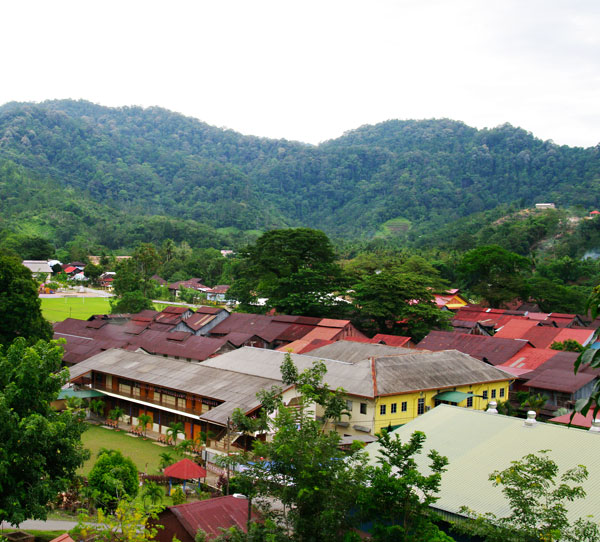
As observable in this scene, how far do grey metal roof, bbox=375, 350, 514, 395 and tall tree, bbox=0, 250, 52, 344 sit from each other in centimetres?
1761

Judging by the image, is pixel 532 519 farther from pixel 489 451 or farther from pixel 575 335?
pixel 575 335

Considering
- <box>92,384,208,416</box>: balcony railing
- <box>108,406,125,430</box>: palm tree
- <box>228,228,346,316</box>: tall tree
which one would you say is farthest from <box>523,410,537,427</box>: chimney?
<box>228,228,346,316</box>: tall tree

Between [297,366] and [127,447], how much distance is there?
9.38m

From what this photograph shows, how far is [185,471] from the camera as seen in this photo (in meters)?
18.3

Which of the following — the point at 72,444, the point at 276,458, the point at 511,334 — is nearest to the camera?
the point at 276,458

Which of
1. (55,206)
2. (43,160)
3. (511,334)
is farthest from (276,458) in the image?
(43,160)

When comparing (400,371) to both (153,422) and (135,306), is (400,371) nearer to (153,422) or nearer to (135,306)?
(153,422)

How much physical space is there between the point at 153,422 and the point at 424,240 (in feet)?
354

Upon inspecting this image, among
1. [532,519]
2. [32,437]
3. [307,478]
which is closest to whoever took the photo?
[532,519]

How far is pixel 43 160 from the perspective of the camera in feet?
607

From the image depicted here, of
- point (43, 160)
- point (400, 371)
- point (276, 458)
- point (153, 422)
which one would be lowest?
point (153, 422)

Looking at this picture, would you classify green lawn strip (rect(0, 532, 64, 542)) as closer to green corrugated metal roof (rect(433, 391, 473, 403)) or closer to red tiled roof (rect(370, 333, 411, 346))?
green corrugated metal roof (rect(433, 391, 473, 403))

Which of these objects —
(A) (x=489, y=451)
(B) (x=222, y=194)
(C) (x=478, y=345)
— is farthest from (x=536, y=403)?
(B) (x=222, y=194)

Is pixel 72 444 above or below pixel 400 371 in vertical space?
above
